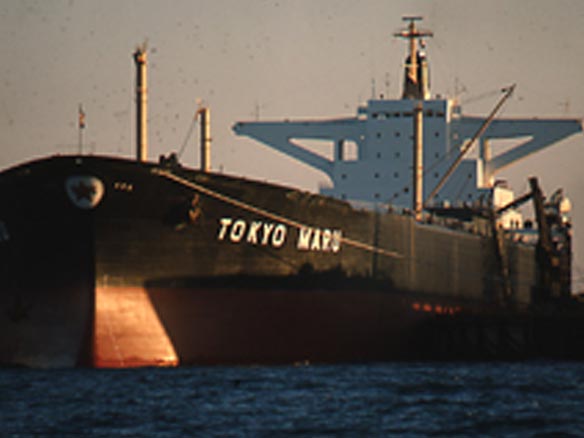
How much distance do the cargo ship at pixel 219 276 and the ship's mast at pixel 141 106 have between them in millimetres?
40

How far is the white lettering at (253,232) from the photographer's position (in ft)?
110

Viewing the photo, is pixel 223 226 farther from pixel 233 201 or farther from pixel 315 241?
pixel 315 241

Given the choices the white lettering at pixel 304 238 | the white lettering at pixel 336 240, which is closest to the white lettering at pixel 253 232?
the white lettering at pixel 304 238

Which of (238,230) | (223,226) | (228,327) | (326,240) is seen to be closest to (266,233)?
(238,230)

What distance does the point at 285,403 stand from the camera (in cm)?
2544

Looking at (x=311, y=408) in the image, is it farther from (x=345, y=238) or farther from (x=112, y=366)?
(x=345, y=238)

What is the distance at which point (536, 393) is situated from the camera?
28031mm

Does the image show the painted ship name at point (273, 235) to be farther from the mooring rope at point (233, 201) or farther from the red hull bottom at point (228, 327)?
the red hull bottom at point (228, 327)

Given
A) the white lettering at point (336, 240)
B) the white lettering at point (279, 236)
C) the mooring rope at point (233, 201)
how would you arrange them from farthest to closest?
the white lettering at point (336, 240), the white lettering at point (279, 236), the mooring rope at point (233, 201)

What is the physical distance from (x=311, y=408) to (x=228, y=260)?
877 cm

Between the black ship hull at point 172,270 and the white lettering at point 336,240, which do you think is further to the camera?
the white lettering at point 336,240

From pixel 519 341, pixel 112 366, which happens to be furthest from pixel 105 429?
pixel 519 341

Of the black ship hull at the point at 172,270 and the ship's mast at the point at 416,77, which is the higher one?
the ship's mast at the point at 416,77

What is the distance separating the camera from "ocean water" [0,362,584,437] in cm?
2242
